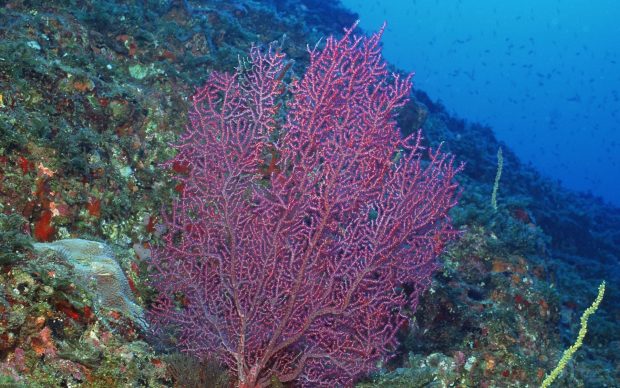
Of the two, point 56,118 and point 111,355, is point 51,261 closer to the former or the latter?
point 111,355

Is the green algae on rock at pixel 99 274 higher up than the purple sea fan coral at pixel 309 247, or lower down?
lower down

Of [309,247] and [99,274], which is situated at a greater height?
[309,247]

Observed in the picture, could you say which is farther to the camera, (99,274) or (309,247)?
(309,247)

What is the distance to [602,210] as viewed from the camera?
2175cm

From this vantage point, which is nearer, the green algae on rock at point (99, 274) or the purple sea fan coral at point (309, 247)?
the green algae on rock at point (99, 274)

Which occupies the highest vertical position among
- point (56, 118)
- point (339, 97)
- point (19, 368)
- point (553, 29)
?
point (553, 29)

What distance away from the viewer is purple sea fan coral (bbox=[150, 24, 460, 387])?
3656 mm

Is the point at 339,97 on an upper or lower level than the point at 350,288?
upper

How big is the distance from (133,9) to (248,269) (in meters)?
5.98

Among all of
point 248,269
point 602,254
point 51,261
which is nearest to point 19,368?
point 51,261

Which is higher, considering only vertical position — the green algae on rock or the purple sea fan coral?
the purple sea fan coral

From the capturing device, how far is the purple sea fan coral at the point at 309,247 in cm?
366

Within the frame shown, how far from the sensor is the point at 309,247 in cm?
363

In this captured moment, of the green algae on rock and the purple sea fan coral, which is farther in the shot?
the purple sea fan coral
